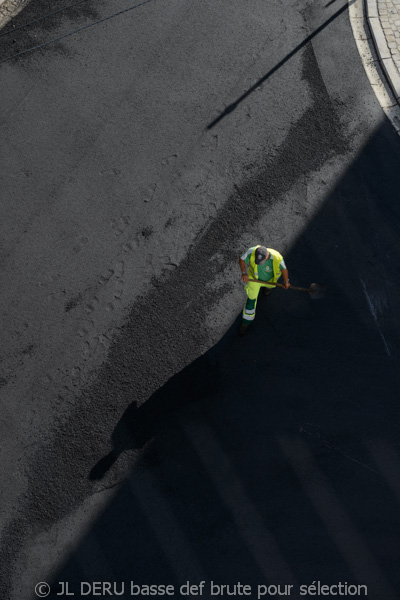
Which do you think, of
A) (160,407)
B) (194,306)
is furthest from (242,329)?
(160,407)

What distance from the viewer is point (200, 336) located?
821 centimetres

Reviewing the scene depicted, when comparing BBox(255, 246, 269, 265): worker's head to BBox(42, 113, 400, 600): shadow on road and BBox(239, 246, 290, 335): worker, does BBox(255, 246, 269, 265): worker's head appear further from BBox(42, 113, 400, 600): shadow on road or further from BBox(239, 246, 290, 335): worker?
BBox(42, 113, 400, 600): shadow on road

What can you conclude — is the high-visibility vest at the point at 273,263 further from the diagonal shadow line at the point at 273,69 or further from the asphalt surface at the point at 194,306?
the diagonal shadow line at the point at 273,69

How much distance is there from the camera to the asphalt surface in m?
7.22

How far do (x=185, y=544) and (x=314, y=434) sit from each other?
2293mm

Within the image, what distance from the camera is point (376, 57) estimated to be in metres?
10.3

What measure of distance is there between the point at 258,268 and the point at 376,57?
18.4ft

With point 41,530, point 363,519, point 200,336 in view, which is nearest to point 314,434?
point 363,519

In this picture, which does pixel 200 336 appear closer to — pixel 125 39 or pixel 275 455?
pixel 275 455

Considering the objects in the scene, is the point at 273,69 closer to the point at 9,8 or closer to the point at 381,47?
the point at 381,47

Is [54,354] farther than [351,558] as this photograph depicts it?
Yes

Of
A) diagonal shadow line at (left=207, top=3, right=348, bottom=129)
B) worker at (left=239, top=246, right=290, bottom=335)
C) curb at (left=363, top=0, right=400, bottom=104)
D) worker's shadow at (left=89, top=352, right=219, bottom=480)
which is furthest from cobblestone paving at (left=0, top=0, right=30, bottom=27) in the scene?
worker's shadow at (left=89, top=352, right=219, bottom=480)

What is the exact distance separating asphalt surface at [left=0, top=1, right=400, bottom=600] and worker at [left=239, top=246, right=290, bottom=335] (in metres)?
0.69

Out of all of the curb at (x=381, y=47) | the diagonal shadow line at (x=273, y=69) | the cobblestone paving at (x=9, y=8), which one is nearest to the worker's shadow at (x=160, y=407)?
the diagonal shadow line at (x=273, y=69)
